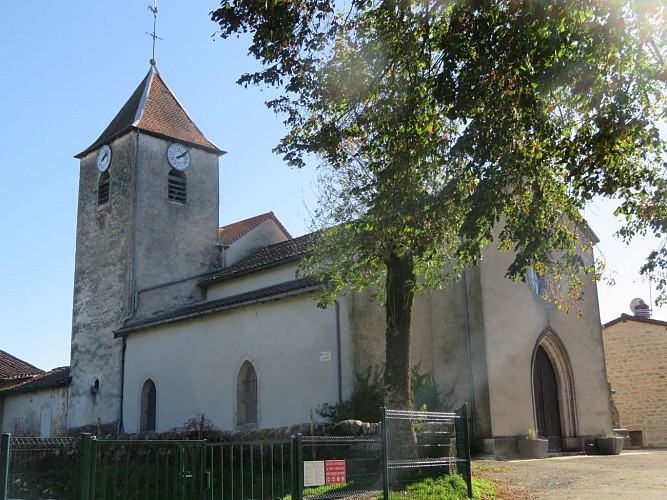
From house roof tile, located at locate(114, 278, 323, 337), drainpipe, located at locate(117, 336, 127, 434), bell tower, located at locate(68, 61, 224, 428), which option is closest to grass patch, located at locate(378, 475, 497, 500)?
house roof tile, located at locate(114, 278, 323, 337)

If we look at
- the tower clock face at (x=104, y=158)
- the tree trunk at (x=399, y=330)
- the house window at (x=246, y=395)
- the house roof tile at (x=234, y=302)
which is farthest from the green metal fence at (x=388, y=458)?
the tower clock face at (x=104, y=158)

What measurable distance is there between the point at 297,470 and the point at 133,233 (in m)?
19.3

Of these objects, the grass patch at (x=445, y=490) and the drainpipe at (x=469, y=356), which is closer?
the grass patch at (x=445, y=490)

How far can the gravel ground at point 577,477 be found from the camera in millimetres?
12891

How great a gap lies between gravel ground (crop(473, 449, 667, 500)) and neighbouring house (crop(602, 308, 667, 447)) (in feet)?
36.8

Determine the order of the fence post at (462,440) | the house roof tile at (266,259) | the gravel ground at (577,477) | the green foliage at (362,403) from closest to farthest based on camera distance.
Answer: the gravel ground at (577,477), the fence post at (462,440), the green foliage at (362,403), the house roof tile at (266,259)

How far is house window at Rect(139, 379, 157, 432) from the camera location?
24.8 meters

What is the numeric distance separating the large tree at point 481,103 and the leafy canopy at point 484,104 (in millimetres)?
21

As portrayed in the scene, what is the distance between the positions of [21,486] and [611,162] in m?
8.81

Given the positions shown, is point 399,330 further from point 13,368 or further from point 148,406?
point 13,368

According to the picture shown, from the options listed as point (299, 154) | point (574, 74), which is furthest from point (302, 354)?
point (574, 74)

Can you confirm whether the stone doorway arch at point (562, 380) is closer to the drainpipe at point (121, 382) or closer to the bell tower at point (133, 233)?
the bell tower at point (133, 233)

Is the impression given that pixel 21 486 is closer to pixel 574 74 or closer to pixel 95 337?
pixel 574 74

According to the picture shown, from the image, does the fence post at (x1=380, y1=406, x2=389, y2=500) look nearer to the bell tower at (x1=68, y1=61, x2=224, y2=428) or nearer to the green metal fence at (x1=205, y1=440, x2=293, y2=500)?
the green metal fence at (x1=205, y1=440, x2=293, y2=500)
